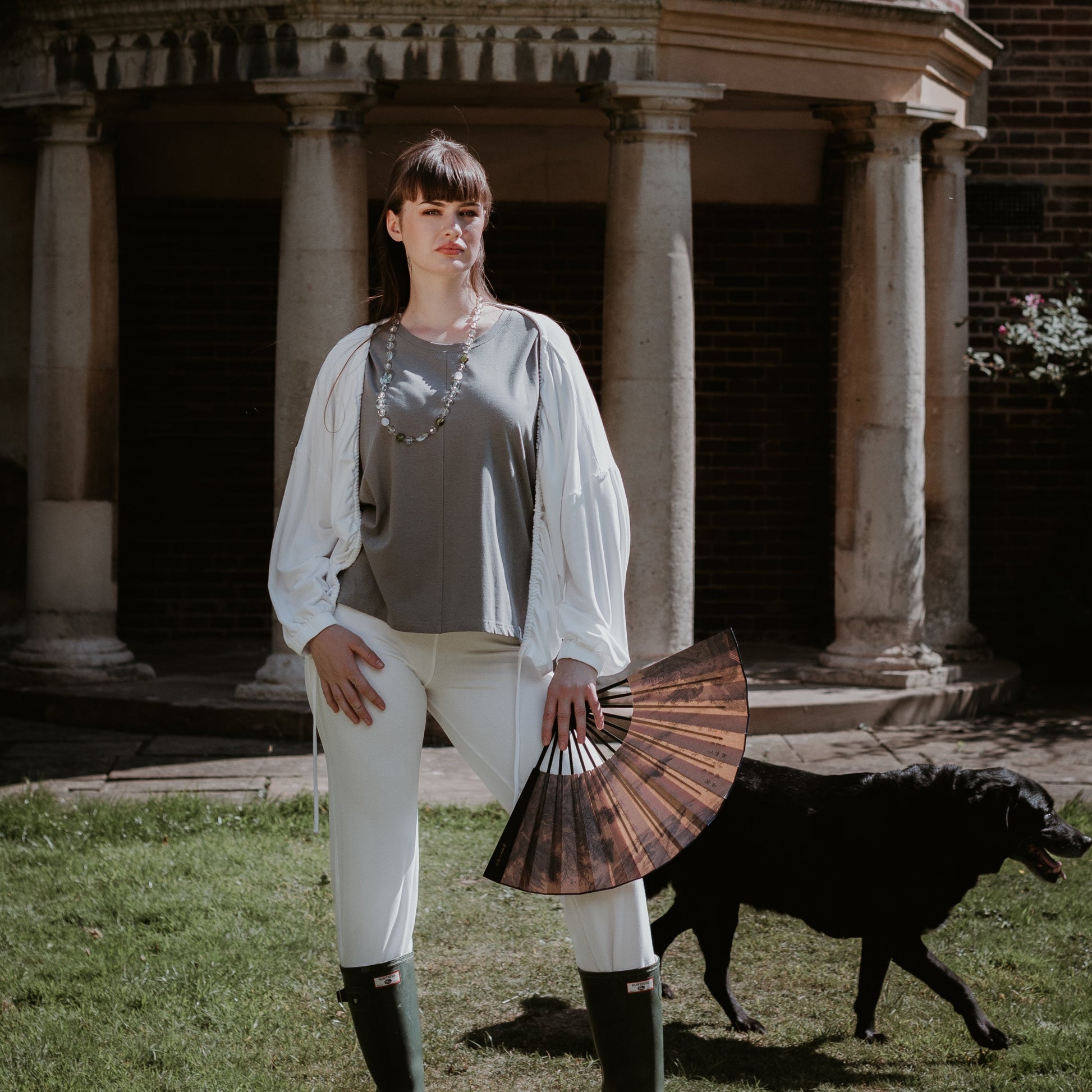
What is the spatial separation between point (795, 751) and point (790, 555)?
3.14 meters

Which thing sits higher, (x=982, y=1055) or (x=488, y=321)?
(x=488, y=321)

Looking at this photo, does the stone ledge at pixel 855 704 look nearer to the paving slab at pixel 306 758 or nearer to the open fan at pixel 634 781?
the paving slab at pixel 306 758

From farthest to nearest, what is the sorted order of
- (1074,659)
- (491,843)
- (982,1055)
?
(1074,659), (491,843), (982,1055)

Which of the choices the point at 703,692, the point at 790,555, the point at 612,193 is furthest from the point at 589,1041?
the point at 790,555

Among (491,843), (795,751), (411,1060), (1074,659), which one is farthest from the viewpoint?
(1074,659)

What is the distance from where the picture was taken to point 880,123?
7625 millimetres

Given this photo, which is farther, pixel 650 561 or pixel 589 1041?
pixel 650 561

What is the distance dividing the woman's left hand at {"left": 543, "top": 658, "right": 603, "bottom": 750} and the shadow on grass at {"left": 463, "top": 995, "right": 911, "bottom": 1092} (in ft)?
3.86

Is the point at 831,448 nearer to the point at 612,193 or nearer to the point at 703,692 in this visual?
the point at 612,193

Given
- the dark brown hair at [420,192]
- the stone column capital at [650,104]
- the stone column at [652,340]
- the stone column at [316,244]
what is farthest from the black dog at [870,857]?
the stone column capital at [650,104]

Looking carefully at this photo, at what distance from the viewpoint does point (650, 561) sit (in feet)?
23.7

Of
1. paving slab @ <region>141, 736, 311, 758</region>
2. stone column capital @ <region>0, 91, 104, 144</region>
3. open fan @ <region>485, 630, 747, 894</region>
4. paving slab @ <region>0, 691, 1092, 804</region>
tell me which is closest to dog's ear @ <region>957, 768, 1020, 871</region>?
open fan @ <region>485, 630, 747, 894</region>

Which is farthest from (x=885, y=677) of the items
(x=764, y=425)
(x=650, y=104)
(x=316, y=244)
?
(x=316, y=244)

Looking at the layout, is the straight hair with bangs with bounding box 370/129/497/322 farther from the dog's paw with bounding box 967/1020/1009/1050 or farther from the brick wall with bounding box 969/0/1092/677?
the brick wall with bounding box 969/0/1092/677
